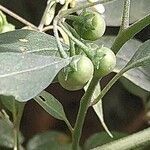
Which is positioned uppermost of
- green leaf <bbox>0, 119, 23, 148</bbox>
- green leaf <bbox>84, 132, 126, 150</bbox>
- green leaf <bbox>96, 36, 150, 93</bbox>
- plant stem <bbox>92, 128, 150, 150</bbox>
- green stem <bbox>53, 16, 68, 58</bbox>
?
green stem <bbox>53, 16, 68, 58</bbox>

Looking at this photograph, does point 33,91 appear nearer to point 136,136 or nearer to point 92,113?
point 136,136

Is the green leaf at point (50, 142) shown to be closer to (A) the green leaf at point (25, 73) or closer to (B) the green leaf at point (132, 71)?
(B) the green leaf at point (132, 71)

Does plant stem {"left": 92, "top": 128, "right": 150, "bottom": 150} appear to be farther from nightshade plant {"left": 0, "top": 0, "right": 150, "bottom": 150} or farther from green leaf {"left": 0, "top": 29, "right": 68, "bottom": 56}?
green leaf {"left": 0, "top": 29, "right": 68, "bottom": 56}

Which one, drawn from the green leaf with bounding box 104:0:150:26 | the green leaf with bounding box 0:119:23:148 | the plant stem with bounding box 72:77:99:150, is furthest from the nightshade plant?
the green leaf with bounding box 0:119:23:148

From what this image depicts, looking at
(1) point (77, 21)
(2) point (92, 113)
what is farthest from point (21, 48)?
(2) point (92, 113)

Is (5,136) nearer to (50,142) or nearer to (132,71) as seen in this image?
(50,142)

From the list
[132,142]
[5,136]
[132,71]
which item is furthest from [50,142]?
[132,142]

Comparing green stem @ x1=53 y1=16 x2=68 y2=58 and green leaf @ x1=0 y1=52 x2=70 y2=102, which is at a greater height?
green leaf @ x1=0 y1=52 x2=70 y2=102
